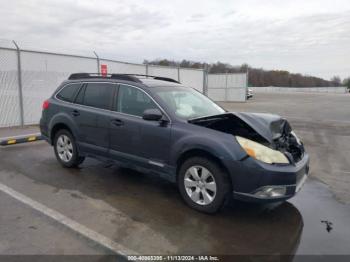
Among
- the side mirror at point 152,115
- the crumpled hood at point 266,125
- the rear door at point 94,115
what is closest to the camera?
the crumpled hood at point 266,125

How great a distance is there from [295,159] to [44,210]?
3259 mm

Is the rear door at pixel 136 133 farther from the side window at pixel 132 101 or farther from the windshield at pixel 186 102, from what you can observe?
the windshield at pixel 186 102

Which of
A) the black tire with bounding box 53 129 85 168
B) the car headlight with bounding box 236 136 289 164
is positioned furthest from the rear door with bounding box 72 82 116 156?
the car headlight with bounding box 236 136 289 164

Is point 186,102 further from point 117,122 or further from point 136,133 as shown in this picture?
point 117,122

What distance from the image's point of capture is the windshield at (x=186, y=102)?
4.62m

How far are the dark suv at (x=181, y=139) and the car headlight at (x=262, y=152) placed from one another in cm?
1

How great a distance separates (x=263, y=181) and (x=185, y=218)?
105 cm

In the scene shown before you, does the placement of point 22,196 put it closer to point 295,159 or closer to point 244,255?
point 244,255

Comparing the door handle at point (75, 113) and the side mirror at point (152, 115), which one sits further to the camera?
the door handle at point (75, 113)

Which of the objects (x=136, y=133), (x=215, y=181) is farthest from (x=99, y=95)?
(x=215, y=181)

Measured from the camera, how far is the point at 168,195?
15.5 feet

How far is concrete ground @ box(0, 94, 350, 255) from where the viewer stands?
10.8 feet

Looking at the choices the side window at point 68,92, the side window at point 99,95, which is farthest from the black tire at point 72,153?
the side window at point 99,95

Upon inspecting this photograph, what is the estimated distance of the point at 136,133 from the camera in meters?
4.67
